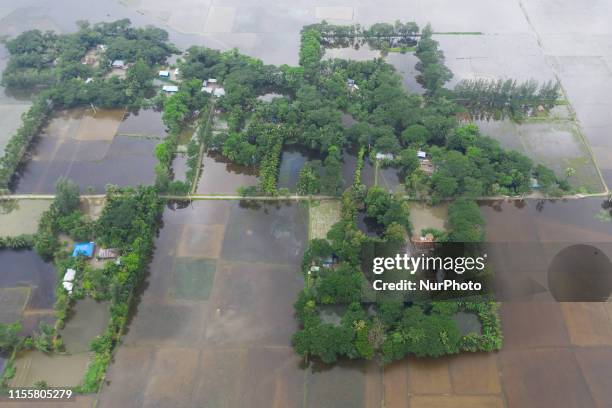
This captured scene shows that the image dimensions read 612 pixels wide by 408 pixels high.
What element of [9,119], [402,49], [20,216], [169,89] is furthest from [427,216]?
[9,119]

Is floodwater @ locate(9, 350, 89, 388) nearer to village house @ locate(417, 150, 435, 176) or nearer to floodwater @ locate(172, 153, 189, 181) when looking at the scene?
floodwater @ locate(172, 153, 189, 181)

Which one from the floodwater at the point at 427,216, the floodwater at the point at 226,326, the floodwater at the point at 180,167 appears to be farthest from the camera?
the floodwater at the point at 180,167

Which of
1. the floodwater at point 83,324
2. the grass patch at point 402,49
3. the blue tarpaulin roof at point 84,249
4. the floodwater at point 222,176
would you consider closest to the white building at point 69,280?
the floodwater at point 83,324

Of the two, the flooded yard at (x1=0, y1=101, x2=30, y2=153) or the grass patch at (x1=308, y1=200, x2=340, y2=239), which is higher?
the flooded yard at (x1=0, y1=101, x2=30, y2=153)

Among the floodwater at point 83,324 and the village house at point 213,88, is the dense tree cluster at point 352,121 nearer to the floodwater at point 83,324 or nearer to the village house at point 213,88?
the village house at point 213,88

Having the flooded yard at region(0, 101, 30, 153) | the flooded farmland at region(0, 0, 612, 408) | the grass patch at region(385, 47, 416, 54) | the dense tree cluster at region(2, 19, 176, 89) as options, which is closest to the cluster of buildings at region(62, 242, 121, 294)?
the flooded farmland at region(0, 0, 612, 408)

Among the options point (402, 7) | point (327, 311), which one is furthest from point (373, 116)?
point (402, 7)
